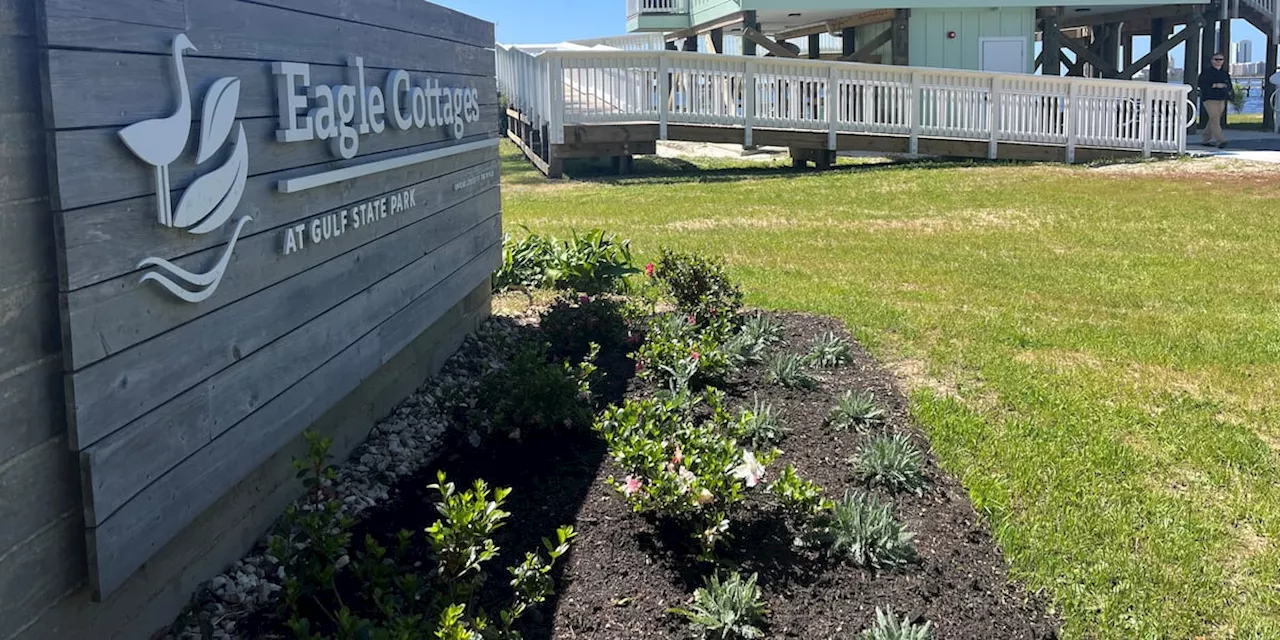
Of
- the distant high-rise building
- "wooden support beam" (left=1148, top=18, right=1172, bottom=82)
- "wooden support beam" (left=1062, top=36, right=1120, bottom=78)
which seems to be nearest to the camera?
"wooden support beam" (left=1062, top=36, right=1120, bottom=78)

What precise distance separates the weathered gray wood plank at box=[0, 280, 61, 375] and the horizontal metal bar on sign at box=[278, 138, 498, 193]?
4.02ft

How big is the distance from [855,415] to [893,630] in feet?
6.28

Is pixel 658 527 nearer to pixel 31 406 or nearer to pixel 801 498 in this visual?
pixel 801 498

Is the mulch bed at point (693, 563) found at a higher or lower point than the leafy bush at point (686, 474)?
lower

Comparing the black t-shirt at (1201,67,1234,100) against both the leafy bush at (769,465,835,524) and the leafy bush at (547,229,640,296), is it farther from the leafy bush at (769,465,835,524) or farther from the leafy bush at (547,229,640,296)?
the leafy bush at (769,465,835,524)

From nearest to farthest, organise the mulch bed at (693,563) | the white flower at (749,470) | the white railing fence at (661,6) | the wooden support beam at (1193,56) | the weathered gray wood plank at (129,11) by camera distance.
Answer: the weathered gray wood plank at (129,11) < the mulch bed at (693,563) < the white flower at (749,470) < the wooden support beam at (1193,56) < the white railing fence at (661,6)

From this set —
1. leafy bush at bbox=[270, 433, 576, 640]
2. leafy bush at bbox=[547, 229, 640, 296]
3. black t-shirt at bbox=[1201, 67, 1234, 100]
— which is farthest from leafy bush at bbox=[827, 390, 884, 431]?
black t-shirt at bbox=[1201, 67, 1234, 100]

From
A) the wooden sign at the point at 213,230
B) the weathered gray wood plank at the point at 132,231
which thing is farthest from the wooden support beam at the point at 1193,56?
the weathered gray wood plank at the point at 132,231

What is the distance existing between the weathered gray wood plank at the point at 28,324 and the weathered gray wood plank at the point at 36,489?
0.20m

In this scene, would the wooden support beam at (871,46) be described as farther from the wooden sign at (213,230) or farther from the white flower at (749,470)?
the white flower at (749,470)

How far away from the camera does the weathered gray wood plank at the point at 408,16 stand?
401cm

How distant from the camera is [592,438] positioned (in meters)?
4.76

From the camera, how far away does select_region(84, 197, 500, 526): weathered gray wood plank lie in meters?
2.59

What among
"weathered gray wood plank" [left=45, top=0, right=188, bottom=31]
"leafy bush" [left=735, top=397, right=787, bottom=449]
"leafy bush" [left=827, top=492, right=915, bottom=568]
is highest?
"weathered gray wood plank" [left=45, top=0, right=188, bottom=31]
